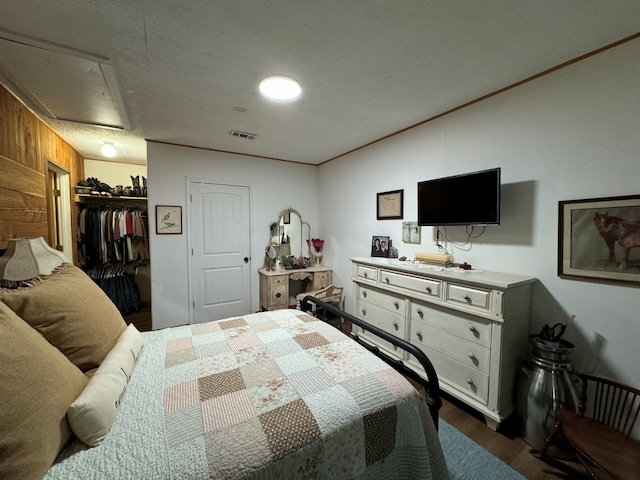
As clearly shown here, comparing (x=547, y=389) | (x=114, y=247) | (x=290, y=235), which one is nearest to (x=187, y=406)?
(x=547, y=389)

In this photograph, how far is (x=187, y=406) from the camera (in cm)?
99

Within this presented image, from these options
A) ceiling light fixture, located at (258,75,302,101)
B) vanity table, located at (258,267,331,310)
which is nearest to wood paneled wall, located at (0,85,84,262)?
ceiling light fixture, located at (258,75,302,101)

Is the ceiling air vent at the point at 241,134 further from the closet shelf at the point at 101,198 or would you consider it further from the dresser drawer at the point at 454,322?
the dresser drawer at the point at 454,322

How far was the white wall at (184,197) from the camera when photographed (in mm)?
3277

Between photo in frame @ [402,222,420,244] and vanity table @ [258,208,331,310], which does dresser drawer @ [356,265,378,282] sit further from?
vanity table @ [258,208,331,310]

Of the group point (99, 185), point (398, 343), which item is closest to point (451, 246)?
point (398, 343)

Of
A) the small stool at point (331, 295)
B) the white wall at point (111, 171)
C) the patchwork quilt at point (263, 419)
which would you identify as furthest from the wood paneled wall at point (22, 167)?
the small stool at point (331, 295)

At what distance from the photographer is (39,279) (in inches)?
45.7

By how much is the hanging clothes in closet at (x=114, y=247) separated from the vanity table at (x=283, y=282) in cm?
197

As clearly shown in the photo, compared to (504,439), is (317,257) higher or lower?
higher

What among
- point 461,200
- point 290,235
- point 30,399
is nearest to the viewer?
point 30,399

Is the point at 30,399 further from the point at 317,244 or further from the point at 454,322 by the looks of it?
the point at 317,244

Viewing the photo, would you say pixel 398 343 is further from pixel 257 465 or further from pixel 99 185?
pixel 99 185

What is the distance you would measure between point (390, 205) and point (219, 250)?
2.43m
